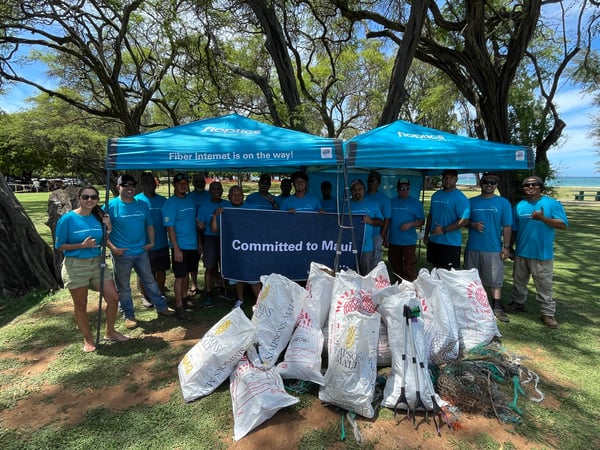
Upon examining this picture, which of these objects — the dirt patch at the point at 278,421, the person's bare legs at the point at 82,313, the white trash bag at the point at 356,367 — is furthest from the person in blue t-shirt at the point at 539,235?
the person's bare legs at the point at 82,313

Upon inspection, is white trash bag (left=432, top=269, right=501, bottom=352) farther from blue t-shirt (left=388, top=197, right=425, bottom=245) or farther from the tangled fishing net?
blue t-shirt (left=388, top=197, right=425, bottom=245)

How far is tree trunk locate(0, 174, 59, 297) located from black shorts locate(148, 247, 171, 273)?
220 cm

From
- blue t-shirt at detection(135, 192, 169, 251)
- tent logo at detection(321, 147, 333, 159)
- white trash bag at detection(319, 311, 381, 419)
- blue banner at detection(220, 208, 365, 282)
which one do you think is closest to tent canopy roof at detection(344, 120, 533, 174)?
tent logo at detection(321, 147, 333, 159)

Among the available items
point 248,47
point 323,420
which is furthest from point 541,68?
point 323,420

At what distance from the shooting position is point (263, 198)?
4.91 meters

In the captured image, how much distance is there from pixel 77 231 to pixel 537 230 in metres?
5.21

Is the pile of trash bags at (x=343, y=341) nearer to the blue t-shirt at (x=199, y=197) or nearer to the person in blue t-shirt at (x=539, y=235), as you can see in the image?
the person in blue t-shirt at (x=539, y=235)

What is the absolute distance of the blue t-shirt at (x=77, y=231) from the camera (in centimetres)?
319

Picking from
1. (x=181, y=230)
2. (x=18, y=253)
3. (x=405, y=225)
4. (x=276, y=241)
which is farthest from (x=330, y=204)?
(x=18, y=253)

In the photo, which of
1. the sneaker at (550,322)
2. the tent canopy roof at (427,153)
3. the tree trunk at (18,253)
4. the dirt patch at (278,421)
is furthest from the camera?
the tree trunk at (18,253)

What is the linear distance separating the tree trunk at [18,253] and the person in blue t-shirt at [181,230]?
2661mm

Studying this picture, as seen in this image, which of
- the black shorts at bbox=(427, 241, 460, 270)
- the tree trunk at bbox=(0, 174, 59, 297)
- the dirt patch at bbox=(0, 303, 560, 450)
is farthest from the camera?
the tree trunk at bbox=(0, 174, 59, 297)

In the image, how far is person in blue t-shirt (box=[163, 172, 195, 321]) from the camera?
418 cm

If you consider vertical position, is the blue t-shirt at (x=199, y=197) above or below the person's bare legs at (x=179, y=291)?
above
